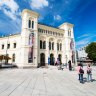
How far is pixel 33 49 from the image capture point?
114ft

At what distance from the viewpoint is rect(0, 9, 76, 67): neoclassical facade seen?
34.3 meters

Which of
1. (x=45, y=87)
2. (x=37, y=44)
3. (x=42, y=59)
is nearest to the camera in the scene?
(x=45, y=87)

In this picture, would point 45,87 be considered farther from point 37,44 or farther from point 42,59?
point 42,59

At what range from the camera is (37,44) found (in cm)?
3628

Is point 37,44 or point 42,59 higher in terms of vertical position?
point 37,44

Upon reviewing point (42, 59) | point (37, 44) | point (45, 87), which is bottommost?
point (45, 87)

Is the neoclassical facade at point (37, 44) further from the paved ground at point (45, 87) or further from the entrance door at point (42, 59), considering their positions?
the paved ground at point (45, 87)

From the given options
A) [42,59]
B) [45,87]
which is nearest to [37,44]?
[42,59]

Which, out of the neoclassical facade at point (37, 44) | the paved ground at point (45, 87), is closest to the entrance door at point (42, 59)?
the neoclassical facade at point (37, 44)

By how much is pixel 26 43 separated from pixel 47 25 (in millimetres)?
11179

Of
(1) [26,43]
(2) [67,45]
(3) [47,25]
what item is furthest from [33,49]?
(2) [67,45]

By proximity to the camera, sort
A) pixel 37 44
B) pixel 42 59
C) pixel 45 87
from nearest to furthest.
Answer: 1. pixel 45 87
2. pixel 37 44
3. pixel 42 59

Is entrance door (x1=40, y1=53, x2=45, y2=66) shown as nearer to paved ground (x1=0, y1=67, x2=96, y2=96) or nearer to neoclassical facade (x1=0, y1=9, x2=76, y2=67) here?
neoclassical facade (x1=0, y1=9, x2=76, y2=67)

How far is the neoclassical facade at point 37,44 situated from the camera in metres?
34.3
